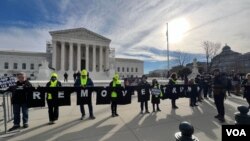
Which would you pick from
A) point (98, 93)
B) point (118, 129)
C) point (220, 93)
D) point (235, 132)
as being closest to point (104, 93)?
point (98, 93)

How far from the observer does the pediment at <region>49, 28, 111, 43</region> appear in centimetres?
6193

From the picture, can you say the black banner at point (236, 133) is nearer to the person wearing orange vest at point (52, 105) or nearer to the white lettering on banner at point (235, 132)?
the white lettering on banner at point (235, 132)

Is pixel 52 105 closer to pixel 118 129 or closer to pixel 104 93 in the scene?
pixel 104 93

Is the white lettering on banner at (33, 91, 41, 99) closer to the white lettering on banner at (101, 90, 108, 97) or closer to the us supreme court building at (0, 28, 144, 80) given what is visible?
the white lettering on banner at (101, 90, 108, 97)

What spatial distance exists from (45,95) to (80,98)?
1514 millimetres

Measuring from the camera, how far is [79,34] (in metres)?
65.1

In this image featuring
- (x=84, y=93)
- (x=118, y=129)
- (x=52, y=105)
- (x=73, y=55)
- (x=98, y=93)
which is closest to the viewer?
(x=118, y=129)

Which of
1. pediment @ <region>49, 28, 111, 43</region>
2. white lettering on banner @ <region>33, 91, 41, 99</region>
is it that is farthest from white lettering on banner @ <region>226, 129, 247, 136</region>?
pediment @ <region>49, 28, 111, 43</region>

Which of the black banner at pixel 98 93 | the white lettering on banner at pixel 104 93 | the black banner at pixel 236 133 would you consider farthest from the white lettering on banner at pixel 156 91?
the black banner at pixel 236 133

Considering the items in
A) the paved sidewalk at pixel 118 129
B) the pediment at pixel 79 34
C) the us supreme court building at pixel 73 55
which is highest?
the pediment at pixel 79 34

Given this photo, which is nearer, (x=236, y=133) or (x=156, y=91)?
(x=236, y=133)

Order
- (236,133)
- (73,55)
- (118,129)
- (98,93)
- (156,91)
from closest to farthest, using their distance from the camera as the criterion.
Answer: (236,133)
(118,129)
(98,93)
(156,91)
(73,55)

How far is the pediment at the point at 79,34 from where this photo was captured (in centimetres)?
6193

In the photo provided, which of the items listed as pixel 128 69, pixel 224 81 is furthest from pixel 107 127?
pixel 128 69
